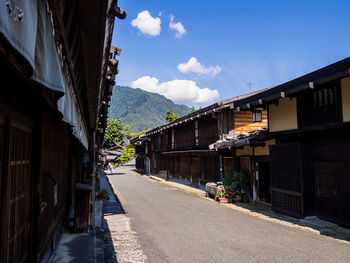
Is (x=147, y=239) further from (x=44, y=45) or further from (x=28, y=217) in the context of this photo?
(x=44, y=45)

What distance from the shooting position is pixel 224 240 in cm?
742

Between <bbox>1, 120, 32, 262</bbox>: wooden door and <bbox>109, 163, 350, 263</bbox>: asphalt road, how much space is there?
353 cm

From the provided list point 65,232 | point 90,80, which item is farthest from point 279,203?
point 90,80

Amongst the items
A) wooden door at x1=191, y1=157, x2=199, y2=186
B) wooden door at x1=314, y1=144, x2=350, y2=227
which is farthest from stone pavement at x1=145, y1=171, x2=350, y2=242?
wooden door at x1=191, y1=157, x2=199, y2=186

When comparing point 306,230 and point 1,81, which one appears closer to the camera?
point 1,81

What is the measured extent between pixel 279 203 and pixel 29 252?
10.2m

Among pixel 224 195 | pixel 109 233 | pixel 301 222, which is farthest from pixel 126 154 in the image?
pixel 301 222

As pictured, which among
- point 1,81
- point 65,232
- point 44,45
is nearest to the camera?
point 44,45

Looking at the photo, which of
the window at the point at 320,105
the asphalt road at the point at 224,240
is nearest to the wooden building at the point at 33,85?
Answer: the asphalt road at the point at 224,240

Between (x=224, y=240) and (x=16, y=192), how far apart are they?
598cm

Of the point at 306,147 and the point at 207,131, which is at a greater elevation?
the point at 207,131

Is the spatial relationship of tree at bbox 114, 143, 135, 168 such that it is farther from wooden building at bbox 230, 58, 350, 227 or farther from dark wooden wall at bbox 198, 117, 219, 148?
wooden building at bbox 230, 58, 350, 227

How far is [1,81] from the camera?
7.39 feet

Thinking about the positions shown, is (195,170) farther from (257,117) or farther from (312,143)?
(312,143)
